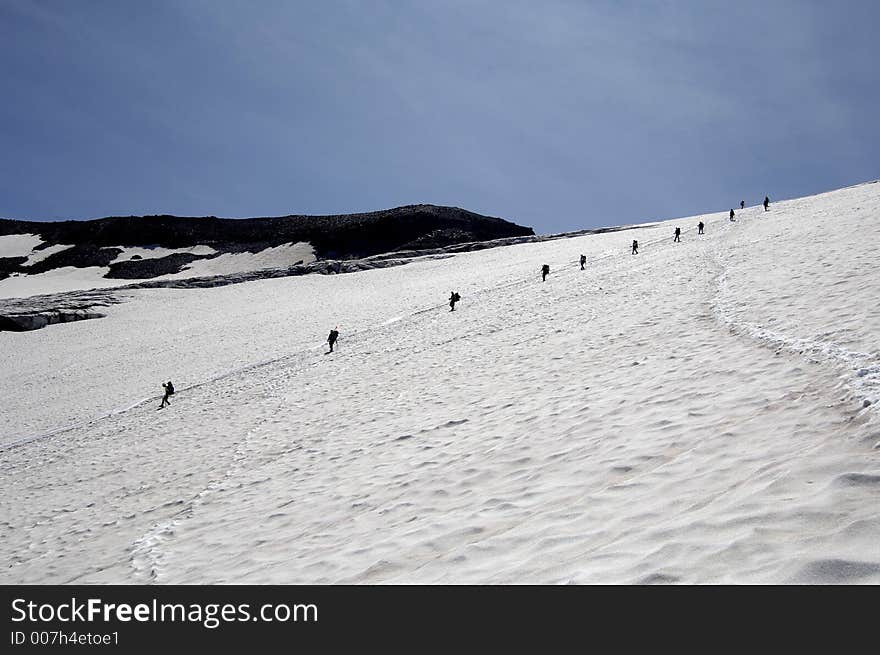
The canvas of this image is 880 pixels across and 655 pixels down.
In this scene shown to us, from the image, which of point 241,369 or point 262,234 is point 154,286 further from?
point 241,369

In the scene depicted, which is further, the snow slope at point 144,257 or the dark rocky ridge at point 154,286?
the snow slope at point 144,257

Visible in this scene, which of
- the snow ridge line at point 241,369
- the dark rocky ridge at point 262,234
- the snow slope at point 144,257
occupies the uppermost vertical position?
the dark rocky ridge at point 262,234

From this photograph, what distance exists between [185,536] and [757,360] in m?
9.07

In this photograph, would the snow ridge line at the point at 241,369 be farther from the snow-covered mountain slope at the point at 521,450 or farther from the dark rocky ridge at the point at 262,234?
the dark rocky ridge at the point at 262,234

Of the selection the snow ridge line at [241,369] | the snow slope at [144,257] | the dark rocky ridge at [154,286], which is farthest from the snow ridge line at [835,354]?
the snow slope at [144,257]

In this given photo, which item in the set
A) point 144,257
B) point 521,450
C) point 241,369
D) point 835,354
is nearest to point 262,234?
point 144,257

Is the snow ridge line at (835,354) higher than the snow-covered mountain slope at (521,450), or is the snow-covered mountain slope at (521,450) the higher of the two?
the snow ridge line at (835,354)

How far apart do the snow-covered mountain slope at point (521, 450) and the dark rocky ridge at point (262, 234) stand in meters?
49.5

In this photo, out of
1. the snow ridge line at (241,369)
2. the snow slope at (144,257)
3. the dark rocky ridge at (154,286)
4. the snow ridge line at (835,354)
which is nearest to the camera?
the snow ridge line at (835,354)

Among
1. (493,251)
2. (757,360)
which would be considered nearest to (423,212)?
(493,251)

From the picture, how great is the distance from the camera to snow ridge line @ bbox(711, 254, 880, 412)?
240 inches

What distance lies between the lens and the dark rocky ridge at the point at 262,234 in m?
72.9

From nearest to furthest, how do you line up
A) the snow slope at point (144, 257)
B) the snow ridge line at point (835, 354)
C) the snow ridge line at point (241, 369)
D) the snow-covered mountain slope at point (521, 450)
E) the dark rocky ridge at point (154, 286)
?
1. the snow-covered mountain slope at point (521, 450)
2. the snow ridge line at point (835, 354)
3. the snow ridge line at point (241, 369)
4. the dark rocky ridge at point (154, 286)
5. the snow slope at point (144, 257)

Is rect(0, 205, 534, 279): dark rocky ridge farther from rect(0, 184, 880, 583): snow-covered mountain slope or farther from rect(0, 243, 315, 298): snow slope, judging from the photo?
rect(0, 184, 880, 583): snow-covered mountain slope
